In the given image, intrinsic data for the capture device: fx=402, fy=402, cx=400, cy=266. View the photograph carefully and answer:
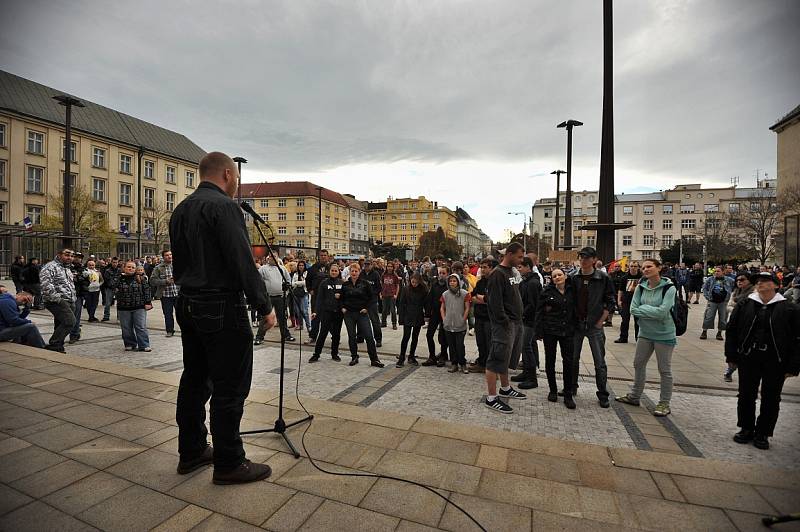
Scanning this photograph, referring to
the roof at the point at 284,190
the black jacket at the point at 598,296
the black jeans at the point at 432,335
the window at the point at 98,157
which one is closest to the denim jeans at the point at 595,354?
the black jacket at the point at 598,296

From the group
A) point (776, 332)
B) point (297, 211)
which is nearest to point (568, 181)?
point (776, 332)

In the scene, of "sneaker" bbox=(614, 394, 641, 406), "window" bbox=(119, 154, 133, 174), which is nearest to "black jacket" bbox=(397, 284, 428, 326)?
"sneaker" bbox=(614, 394, 641, 406)

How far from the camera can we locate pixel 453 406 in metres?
5.25

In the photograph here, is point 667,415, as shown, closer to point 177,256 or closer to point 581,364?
point 581,364

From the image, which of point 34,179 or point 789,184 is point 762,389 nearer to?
point 789,184

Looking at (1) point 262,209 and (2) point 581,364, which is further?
(1) point 262,209

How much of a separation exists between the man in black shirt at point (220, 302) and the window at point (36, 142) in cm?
5334

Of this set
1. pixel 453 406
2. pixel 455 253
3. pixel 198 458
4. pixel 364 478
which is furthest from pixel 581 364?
pixel 455 253

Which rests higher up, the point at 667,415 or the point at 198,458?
the point at 198,458

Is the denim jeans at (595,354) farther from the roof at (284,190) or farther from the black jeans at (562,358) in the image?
the roof at (284,190)

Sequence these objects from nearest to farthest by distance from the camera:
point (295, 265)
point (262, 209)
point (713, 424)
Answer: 1. point (713, 424)
2. point (295, 265)
3. point (262, 209)

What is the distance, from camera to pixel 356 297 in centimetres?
791

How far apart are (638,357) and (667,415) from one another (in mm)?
749

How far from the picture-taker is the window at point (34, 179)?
4053 centimetres
